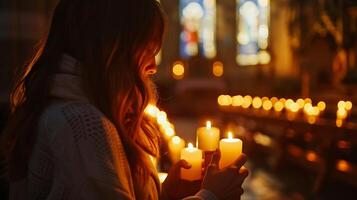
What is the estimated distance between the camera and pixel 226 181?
44.9 inches

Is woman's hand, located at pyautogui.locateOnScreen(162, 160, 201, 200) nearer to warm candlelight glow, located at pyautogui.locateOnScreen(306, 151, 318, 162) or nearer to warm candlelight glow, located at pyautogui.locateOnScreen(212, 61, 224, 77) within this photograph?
warm candlelight glow, located at pyautogui.locateOnScreen(306, 151, 318, 162)

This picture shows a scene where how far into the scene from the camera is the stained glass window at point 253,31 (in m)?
15.7

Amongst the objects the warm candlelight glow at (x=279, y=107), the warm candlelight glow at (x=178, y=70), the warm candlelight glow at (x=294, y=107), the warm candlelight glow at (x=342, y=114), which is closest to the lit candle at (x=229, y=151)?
the warm candlelight glow at (x=342, y=114)

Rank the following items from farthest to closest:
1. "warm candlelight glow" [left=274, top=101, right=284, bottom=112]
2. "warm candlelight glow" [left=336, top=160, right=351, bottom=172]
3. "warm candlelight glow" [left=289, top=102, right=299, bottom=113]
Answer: "warm candlelight glow" [left=274, top=101, right=284, bottom=112] → "warm candlelight glow" [left=289, top=102, right=299, bottom=113] → "warm candlelight glow" [left=336, top=160, right=351, bottom=172]

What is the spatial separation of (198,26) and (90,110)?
55.2ft

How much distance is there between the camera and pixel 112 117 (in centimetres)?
106

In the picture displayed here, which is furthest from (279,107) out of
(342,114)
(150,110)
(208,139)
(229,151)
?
(229,151)

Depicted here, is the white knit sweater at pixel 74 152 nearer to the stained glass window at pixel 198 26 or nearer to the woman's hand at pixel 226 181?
the woman's hand at pixel 226 181

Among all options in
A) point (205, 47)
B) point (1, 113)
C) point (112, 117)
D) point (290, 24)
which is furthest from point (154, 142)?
point (205, 47)

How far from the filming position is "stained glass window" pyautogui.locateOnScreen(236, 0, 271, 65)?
15.7m

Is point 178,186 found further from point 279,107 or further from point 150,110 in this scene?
point 279,107

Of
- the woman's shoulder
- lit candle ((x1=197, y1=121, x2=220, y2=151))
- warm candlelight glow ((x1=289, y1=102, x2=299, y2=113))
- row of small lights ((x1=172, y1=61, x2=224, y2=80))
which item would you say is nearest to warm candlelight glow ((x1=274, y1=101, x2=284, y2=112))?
warm candlelight glow ((x1=289, y1=102, x2=299, y2=113))

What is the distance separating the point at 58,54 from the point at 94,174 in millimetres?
286

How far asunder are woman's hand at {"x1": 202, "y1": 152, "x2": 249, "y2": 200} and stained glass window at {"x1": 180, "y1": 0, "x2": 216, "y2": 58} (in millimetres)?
16174
